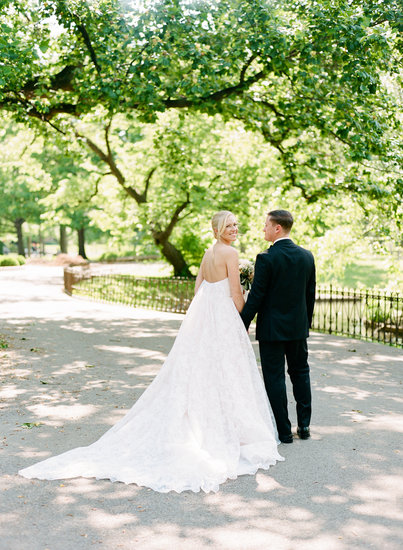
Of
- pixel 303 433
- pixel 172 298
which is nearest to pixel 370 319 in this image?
pixel 172 298

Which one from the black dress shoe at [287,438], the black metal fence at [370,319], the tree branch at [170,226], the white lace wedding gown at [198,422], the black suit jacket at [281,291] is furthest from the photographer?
the tree branch at [170,226]

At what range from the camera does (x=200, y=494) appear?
475 centimetres

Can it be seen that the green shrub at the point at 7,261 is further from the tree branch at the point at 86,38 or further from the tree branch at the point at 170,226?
the tree branch at the point at 86,38

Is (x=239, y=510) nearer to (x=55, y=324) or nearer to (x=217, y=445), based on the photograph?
(x=217, y=445)

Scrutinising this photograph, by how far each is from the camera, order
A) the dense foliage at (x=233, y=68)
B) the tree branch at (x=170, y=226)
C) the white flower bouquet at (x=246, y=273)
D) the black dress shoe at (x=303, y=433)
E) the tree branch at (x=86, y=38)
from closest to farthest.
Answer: the black dress shoe at (x=303, y=433) → the white flower bouquet at (x=246, y=273) → the dense foliage at (x=233, y=68) → the tree branch at (x=86, y=38) → the tree branch at (x=170, y=226)

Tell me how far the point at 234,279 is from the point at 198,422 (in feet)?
4.57

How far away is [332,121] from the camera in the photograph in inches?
512

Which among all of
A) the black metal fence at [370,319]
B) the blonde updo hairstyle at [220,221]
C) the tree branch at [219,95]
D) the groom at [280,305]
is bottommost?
the black metal fence at [370,319]

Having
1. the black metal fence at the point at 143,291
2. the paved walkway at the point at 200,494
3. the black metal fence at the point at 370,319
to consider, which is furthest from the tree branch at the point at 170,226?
the paved walkway at the point at 200,494

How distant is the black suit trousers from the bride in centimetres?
10

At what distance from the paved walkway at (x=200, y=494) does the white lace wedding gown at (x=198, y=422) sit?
8.3 inches

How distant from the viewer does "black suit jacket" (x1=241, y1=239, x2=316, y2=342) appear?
5812mm

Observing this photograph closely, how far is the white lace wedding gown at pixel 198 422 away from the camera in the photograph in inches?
203

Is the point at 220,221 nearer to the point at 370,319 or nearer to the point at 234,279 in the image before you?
the point at 234,279
